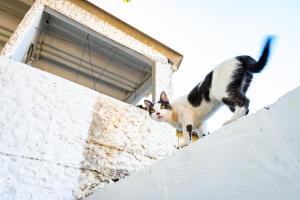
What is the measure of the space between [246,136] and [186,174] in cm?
31

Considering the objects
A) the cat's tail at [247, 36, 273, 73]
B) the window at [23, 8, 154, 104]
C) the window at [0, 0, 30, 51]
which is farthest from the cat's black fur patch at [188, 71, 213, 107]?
the window at [0, 0, 30, 51]

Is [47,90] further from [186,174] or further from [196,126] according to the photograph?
[186,174]

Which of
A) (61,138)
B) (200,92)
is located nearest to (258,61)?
(200,92)

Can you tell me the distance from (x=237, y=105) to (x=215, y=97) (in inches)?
9.3

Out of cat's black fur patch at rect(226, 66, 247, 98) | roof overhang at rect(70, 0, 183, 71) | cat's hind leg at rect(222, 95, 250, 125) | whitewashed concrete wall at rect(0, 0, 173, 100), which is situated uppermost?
roof overhang at rect(70, 0, 183, 71)

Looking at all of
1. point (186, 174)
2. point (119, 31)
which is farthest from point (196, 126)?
point (119, 31)

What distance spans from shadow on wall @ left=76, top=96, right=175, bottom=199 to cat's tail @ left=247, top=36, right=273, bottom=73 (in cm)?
139

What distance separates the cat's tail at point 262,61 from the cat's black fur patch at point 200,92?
0.32 metres

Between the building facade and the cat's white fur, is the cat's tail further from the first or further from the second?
the building facade

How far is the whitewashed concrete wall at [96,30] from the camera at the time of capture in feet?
8.14

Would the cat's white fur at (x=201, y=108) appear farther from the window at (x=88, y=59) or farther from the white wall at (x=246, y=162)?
the window at (x=88, y=59)

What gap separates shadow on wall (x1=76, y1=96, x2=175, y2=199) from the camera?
206cm

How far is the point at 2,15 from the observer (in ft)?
11.1

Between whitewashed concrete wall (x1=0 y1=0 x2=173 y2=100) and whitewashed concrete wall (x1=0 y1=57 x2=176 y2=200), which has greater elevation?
whitewashed concrete wall (x1=0 y1=0 x2=173 y2=100)
